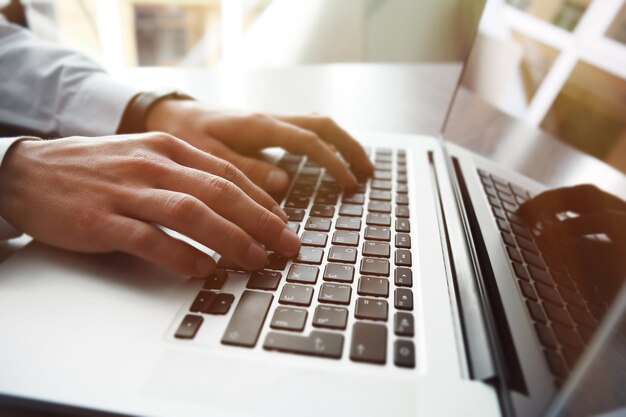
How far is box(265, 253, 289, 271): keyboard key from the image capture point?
1.24 feet

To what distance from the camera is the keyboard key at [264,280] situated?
351mm

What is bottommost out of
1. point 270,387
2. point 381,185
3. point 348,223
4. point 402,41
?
point 270,387

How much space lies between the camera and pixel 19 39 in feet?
2.35

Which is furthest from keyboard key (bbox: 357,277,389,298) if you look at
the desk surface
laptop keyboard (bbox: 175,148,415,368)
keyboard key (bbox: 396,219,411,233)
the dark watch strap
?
the dark watch strap

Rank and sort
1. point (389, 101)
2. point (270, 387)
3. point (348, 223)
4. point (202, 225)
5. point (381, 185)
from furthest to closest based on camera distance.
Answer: point (389, 101), point (381, 185), point (348, 223), point (202, 225), point (270, 387)

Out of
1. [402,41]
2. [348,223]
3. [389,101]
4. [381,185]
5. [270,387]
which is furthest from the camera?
[402,41]

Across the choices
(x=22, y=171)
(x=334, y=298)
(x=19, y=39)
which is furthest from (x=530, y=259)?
(x=19, y=39)

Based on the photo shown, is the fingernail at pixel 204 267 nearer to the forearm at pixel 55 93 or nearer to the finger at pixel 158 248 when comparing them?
the finger at pixel 158 248

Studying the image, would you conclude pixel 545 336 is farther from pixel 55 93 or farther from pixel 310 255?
pixel 55 93

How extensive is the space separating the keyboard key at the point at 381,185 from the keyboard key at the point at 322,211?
0.09 metres

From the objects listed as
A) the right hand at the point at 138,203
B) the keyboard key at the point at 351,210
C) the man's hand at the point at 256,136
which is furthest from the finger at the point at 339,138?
the right hand at the point at 138,203

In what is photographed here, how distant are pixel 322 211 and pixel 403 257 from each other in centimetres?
12

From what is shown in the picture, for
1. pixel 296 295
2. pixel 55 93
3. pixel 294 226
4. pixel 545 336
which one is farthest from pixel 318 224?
pixel 55 93

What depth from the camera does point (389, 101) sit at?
95cm
